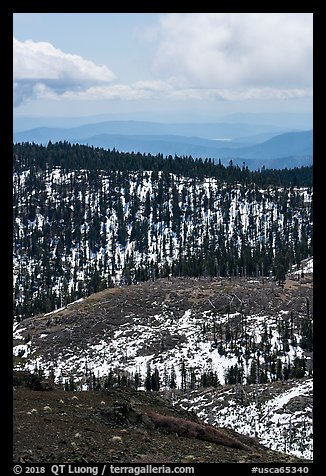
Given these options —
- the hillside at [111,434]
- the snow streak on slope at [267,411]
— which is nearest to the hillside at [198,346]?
the snow streak on slope at [267,411]

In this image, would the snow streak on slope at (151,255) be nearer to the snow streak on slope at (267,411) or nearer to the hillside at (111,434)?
the snow streak on slope at (267,411)

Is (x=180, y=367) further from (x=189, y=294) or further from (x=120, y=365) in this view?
(x=189, y=294)

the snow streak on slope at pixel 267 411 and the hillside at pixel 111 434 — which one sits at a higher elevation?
the hillside at pixel 111 434

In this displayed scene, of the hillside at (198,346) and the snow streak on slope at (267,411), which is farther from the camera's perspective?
the hillside at (198,346)

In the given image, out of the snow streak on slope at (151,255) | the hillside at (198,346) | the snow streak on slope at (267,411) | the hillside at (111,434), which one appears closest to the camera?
the hillside at (111,434)

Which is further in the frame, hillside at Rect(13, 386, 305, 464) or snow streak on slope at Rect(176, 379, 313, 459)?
snow streak on slope at Rect(176, 379, 313, 459)

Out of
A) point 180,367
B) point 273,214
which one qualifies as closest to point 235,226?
point 273,214

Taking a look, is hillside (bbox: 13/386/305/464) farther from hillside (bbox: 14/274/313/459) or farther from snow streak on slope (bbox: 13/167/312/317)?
snow streak on slope (bbox: 13/167/312/317)

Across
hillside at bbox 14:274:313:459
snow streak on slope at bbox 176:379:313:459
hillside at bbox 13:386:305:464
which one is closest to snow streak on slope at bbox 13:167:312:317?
hillside at bbox 14:274:313:459

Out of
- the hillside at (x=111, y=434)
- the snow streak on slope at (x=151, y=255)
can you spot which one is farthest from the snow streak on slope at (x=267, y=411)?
the snow streak on slope at (x=151, y=255)

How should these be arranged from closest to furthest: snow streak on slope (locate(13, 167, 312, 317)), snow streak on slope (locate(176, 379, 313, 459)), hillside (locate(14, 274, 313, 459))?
snow streak on slope (locate(176, 379, 313, 459)) < hillside (locate(14, 274, 313, 459)) < snow streak on slope (locate(13, 167, 312, 317))

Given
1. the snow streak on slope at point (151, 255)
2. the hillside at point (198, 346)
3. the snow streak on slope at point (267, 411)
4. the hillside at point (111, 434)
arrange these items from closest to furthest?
the hillside at point (111, 434) < the snow streak on slope at point (267, 411) < the hillside at point (198, 346) < the snow streak on slope at point (151, 255)

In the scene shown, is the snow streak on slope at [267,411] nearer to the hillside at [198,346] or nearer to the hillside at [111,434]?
the hillside at [198,346]
